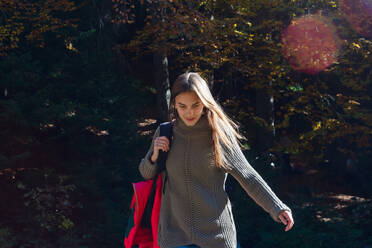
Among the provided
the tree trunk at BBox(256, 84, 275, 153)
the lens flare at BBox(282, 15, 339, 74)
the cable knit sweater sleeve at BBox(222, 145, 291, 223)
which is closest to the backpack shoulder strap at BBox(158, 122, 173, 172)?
the cable knit sweater sleeve at BBox(222, 145, 291, 223)

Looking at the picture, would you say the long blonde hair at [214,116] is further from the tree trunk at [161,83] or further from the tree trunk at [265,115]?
the tree trunk at [265,115]

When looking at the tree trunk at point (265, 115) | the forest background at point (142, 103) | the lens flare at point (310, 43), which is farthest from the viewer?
the tree trunk at point (265, 115)

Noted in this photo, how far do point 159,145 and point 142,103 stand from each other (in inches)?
215

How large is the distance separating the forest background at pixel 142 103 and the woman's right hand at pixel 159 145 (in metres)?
3.25

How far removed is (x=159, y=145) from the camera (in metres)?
2.89

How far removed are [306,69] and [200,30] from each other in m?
2.33

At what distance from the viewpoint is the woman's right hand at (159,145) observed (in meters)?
2.89

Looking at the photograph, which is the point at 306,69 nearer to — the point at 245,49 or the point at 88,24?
the point at 245,49

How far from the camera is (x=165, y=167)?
9.77 feet


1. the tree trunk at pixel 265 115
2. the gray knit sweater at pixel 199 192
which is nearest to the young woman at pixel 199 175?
the gray knit sweater at pixel 199 192

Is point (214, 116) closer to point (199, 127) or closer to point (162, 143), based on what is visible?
point (199, 127)

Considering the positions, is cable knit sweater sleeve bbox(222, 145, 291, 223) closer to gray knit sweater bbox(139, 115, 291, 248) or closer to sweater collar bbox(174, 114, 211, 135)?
gray knit sweater bbox(139, 115, 291, 248)

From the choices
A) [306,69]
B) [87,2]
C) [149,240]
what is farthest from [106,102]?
[149,240]

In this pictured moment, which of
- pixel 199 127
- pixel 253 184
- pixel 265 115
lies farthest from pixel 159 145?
pixel 265 115
